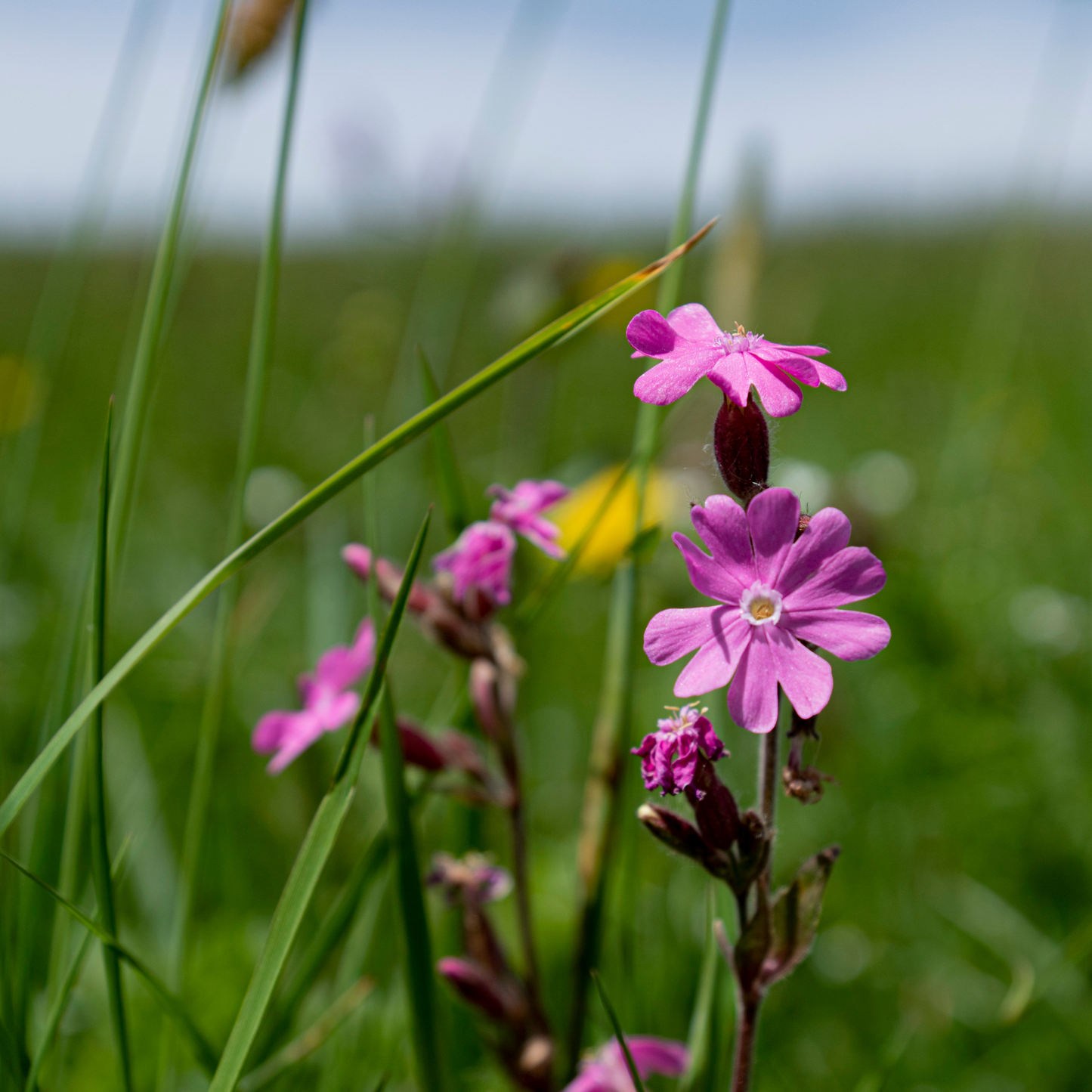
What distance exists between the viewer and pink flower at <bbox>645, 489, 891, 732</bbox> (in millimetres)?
586

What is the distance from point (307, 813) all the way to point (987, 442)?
2146 mm

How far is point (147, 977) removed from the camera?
673 millimetres

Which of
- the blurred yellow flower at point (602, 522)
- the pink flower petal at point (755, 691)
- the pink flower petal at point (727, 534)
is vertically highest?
the pink flower petal at point (727, 534)

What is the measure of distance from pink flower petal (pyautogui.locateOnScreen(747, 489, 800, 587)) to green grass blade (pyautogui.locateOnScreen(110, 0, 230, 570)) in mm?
559

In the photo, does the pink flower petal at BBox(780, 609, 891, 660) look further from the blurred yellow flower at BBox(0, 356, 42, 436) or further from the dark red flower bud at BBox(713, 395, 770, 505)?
the blurred yellow flower at BBox(0, 356, 42, 436)

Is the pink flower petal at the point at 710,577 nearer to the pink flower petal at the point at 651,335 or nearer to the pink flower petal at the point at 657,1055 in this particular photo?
the pink flower petal at the point at 651,335

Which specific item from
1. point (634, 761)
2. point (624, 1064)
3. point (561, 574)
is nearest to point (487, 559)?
point (561, 574)

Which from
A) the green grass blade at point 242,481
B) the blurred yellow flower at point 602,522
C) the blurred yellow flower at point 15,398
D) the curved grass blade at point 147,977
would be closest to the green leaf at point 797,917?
the curved grass blade at point 147,977

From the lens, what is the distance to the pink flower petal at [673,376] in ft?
2.01

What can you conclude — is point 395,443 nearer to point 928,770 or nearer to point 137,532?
point 928,770

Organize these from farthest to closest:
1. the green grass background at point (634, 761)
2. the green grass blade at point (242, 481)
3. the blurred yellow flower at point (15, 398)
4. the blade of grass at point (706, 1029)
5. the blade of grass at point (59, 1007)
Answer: the blurred yellow flower at point (15, 398)
the green grass background at point (634, 761)
the green grass blade at point (242, 481)
the blade of grass at point (706, 1029)
the blade of grass at point (59, 1007)

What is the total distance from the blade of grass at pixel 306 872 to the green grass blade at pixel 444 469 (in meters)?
0.34

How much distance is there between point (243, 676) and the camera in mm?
2215

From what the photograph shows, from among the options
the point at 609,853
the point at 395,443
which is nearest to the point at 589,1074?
the point at 609,853
